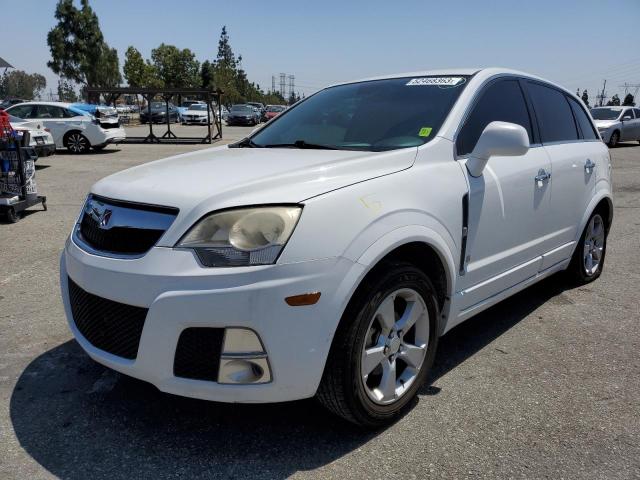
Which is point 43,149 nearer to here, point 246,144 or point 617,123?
point 246,144

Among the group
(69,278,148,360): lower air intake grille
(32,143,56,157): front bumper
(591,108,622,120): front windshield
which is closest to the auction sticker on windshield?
(69,278,148,360): lower air intake grille

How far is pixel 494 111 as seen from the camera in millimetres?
3377

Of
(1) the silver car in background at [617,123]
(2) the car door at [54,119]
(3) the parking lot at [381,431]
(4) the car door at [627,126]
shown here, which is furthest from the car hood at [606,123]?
(3) the parking lot at [381,431]

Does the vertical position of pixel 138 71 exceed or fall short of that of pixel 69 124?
it exceeds it

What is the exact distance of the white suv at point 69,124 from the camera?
16.1m

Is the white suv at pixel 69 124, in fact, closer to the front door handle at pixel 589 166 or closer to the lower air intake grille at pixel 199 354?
the front door handle at pixel 589 166

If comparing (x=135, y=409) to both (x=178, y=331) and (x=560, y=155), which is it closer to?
(x=178, y=331)

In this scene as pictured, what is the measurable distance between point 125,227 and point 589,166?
3532 mm

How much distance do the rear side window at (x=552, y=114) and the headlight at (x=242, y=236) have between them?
2.47 m

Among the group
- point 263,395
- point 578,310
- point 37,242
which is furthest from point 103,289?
point 37,242

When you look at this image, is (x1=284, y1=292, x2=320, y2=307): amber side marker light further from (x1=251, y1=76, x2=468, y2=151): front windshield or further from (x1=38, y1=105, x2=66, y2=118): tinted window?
(x1=38, y1=105, x2=66, y2=118): tinted window

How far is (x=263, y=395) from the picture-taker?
221cm

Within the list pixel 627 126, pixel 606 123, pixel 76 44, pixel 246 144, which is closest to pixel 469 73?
pixel 246 144

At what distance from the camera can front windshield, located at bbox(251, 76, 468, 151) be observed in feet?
10.1
